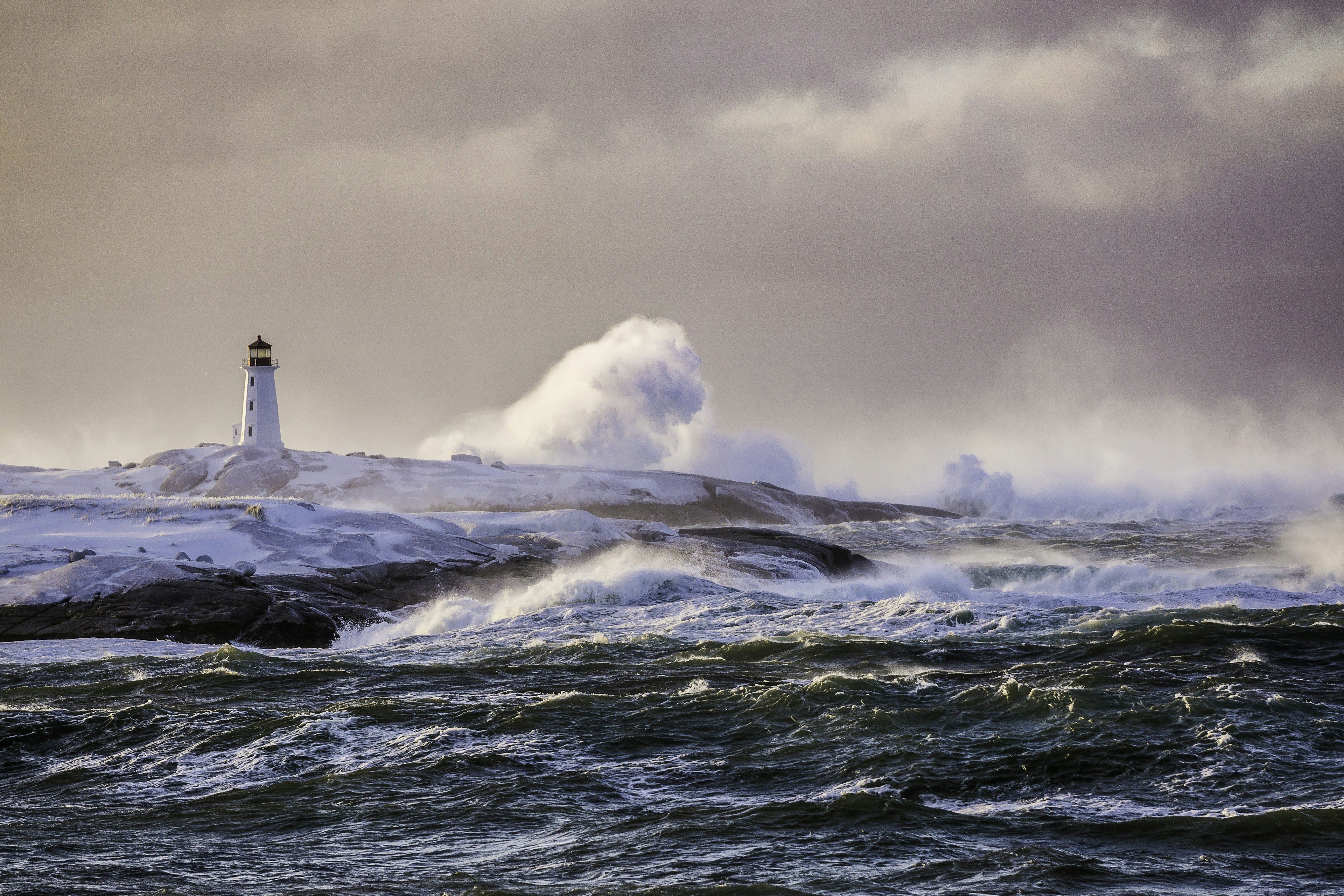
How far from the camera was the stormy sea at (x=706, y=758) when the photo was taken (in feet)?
29.2

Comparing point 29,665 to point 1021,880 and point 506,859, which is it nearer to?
point 506,859

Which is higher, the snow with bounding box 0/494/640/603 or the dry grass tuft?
the dry grass tuft

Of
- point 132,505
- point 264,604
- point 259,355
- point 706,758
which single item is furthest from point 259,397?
point 706,758

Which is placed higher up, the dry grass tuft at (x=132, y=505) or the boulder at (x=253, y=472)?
the boulder at (x=253, y=472)

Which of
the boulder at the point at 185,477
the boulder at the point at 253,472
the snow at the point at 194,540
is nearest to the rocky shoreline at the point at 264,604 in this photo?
the snow at the point at 194,540

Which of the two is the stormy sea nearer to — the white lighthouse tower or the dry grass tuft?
the dry grass tuft

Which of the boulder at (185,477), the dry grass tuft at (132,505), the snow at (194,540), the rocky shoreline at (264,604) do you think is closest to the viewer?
the rocky shoreline at (264,604)

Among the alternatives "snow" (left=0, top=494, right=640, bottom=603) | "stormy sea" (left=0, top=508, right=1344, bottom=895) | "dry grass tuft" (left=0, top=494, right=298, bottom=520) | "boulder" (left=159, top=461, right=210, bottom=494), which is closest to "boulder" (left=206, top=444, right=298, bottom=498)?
"boulder" (left=159, top=461, right=210, bottom=494)

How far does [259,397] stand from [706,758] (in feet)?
189

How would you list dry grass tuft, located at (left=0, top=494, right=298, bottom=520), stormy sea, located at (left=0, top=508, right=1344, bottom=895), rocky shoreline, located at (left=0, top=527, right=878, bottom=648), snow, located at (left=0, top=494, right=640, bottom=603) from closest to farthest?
stormy sea, located at (left=0, top=508, right=1344, bottom=895) → rocky shoreline, located at (left=0, top=527, right=878, bottom=648) → snow, located at (left=0, top=494, right=640, bottom=603) → dry grass tuft, located at (left=0, top=494, right=298, bottom=520)

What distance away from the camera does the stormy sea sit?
8.90 meters

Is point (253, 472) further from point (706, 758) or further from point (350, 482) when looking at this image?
point (706, 758)

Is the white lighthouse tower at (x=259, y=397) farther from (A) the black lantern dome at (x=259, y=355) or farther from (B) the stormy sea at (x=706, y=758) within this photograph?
(B) the stormy sea at (x=706, y=758)

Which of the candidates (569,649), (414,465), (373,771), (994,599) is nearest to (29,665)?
(569,649)
